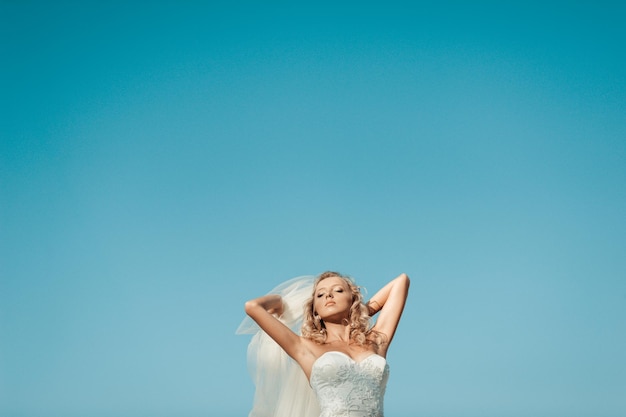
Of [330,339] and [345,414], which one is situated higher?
[330,339]

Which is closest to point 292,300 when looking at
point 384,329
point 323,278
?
point 323,278

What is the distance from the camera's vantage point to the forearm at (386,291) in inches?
376

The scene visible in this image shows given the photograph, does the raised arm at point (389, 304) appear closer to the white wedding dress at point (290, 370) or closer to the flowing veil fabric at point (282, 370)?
the white wedding dress at point (290, 370)

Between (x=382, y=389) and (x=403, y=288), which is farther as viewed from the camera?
(x=403, y=288)

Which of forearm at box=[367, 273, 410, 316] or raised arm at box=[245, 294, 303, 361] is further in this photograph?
forearm at box=[367, 273, 410, 316]

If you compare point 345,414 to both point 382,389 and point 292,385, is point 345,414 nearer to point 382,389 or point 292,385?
point 382,389

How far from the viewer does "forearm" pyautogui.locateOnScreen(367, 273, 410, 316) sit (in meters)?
9.54

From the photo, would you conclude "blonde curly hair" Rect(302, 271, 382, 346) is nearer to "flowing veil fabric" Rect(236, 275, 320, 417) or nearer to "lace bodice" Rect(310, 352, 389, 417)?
"flowing veil fabric" Rect(236, 275, 320, 417)

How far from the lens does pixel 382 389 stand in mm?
8836

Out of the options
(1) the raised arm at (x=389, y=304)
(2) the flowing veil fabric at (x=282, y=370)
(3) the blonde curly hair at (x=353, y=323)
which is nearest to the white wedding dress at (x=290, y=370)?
(2) the flowing veil fabric at (x=282, y=370)

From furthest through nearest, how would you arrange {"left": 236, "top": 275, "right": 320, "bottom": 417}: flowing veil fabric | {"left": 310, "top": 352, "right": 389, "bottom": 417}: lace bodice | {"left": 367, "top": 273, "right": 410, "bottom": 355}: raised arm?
{"left": 236, "top": 275, "right": 320, "bottom": 417}: flowing veil fabric
{"left": 367, "top": 273, "right": 410, "bottom": 355}: raised arm
{"left": 310, "top": 352, "right": 389, "bottom": 417}: lace bodice

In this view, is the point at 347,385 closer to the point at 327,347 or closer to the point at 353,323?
the point at 327,347

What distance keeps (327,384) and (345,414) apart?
36cm

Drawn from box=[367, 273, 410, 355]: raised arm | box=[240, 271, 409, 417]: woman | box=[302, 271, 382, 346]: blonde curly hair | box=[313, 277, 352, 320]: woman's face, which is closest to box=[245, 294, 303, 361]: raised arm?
box=[240, 271, 409, 417]: woman
